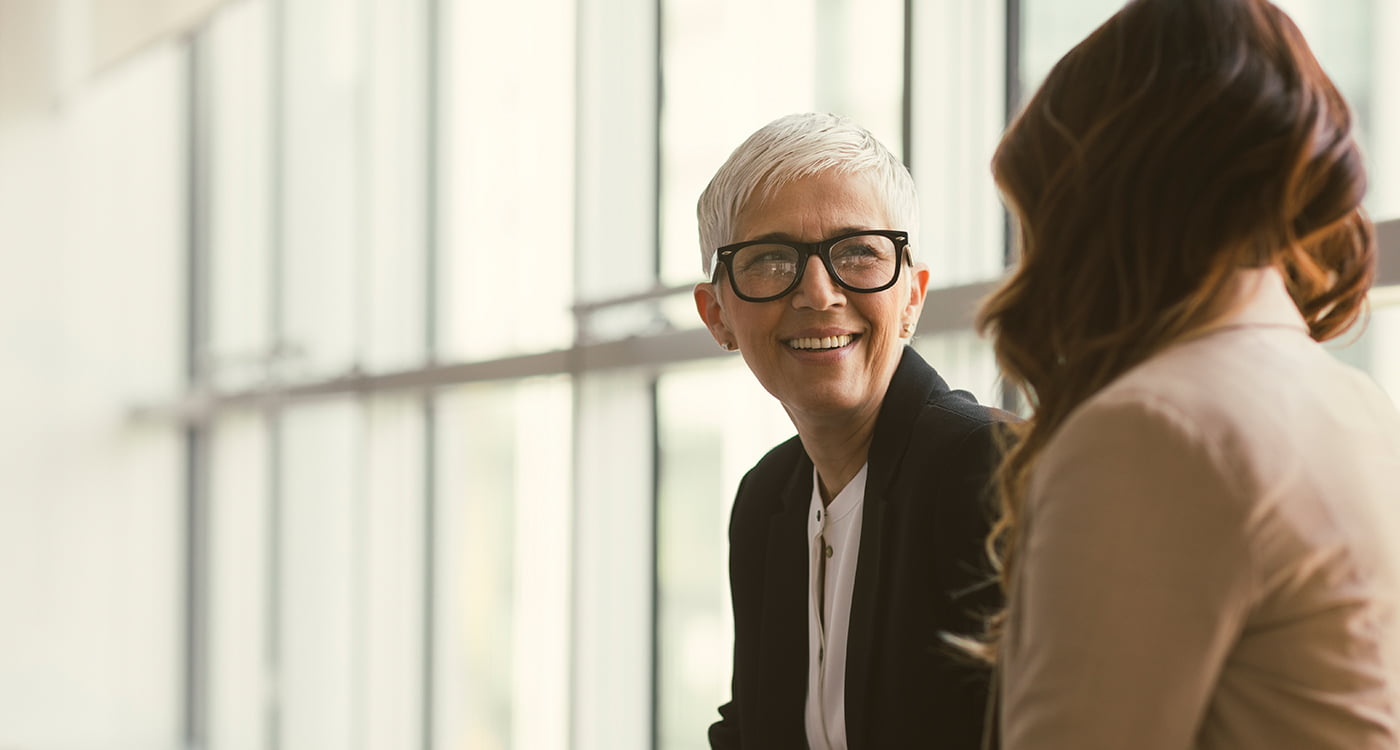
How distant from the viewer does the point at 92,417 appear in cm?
648

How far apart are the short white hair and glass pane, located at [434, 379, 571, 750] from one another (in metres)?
1.73

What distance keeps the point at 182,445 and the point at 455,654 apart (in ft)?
11.4

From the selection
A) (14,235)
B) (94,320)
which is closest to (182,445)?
(94,320)

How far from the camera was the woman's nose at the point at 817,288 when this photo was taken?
1.43 metres

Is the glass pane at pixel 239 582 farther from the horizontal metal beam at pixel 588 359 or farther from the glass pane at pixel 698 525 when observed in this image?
the glass pane at pixel 698 525

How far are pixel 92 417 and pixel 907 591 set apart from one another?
6.16 meters

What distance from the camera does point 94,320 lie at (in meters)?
6.43

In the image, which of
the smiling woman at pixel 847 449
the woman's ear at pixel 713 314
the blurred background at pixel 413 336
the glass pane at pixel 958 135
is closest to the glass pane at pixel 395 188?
the blurred background at pixel 413 336

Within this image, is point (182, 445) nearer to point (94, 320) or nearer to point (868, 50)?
point (94, 320)

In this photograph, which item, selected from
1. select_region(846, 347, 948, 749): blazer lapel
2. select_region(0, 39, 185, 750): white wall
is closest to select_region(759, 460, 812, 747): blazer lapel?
select_region(846, 347, 948, 749): blazer lapel

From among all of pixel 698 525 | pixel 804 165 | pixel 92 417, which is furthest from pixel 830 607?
pixel 92 417

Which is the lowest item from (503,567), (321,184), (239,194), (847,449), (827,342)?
(503,567)

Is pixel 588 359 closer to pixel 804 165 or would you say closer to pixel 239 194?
pixel 804 165

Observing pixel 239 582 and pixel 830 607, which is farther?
pixel 239 582
